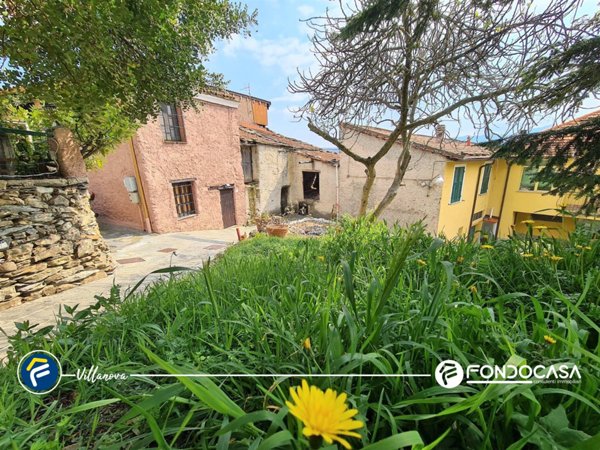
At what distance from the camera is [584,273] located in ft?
4.65

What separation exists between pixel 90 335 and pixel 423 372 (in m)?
1.45

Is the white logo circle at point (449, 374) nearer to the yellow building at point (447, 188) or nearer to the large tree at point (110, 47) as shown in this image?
the large tree at point (110, 47)

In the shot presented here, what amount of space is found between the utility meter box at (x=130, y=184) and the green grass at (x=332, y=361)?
8.19 meters

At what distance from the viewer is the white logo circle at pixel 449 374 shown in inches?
27.1

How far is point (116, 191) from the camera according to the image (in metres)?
8.71

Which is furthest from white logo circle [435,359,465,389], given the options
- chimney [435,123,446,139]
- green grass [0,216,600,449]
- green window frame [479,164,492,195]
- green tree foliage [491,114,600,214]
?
green window frame [479,164,492,195]

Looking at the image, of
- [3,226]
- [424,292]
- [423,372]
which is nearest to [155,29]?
[424,292]

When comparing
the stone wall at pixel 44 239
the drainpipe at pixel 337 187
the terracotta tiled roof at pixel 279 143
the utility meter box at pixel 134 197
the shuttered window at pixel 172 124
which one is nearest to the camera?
the stone wall at pixel 44 239

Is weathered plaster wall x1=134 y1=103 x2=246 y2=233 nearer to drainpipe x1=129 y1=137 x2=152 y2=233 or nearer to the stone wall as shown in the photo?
drainpipe x1=129 y1=137 x2=152 y2=233

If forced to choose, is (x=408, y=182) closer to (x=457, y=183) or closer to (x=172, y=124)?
(x=457, y=183)

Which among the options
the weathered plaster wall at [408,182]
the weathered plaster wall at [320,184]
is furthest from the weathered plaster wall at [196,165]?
the weathered plaster wall at [408,182]

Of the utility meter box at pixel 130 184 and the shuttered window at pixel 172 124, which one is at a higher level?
the shuttered window at pixel 172 124

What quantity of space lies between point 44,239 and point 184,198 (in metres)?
5.59

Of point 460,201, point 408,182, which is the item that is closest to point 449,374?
point 408,182
